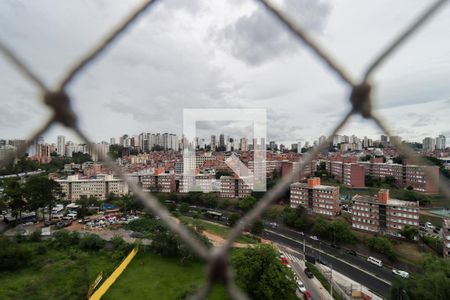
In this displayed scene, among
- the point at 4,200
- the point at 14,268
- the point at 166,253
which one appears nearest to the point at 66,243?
the point at 14,268

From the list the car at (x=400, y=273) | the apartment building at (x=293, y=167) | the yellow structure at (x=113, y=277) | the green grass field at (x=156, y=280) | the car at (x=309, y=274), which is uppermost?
the apartment building at (x=293, y=167)

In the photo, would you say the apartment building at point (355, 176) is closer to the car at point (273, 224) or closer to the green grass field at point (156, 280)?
the car at point (273, 224)

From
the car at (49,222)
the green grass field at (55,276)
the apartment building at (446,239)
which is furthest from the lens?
the car at (49,222)

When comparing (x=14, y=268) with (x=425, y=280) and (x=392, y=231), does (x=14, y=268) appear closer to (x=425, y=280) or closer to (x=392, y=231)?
(x=425, y=280)

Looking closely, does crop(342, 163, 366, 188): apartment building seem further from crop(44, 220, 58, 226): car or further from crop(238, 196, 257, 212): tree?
crop(44, 220, 58, 226): car

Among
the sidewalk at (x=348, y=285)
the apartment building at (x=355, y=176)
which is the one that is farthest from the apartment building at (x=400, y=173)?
the sidewalk at (x=348, y=285)

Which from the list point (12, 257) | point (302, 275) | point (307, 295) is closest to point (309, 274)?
point (302, 275)
